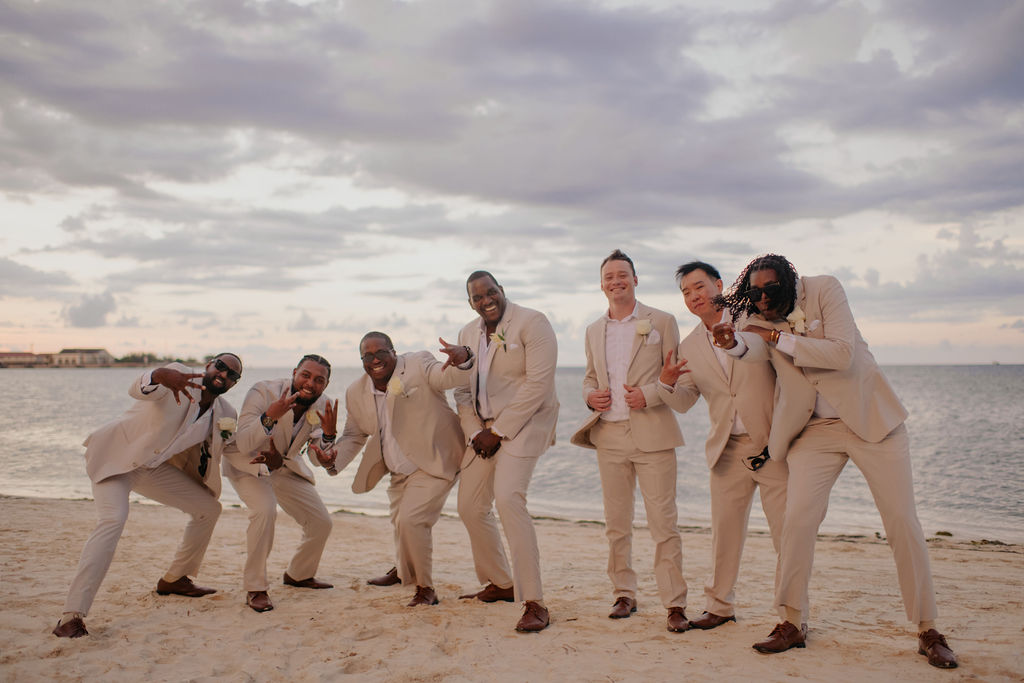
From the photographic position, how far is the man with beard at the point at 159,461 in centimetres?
545

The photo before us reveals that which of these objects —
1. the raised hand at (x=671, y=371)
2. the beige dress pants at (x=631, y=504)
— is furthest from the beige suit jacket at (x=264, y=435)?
the raised hand at (x=671, y=371)

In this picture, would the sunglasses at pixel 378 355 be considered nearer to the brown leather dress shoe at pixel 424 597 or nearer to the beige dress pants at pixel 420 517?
the beige dress pants at pixel 420 517

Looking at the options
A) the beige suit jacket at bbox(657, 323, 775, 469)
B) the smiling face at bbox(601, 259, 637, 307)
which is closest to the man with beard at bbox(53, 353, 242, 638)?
the smiling face at bbox(601, 259, 637, 307)

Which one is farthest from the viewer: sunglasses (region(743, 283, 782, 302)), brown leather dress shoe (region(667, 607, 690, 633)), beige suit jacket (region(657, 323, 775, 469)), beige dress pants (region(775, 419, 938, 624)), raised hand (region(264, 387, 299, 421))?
raised hand (region(264, 387, 299, 421))

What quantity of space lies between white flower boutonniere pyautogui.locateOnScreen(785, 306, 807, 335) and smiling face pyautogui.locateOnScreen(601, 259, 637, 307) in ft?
4.85

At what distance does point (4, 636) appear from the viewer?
5.21m

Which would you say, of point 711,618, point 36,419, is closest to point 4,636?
point 711,618

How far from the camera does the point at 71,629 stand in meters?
5.23

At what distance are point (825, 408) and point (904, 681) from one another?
172 cm

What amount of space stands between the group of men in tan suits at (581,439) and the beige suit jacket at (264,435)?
2 centimetres

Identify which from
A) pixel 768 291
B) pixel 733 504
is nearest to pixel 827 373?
pixel 768 291

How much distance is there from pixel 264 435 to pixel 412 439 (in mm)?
1350

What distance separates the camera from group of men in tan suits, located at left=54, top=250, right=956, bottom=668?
4754 millimetres

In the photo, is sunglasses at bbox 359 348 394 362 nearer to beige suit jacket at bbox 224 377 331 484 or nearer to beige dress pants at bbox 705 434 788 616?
beige suit jacket at bbox 224 377 331 484
